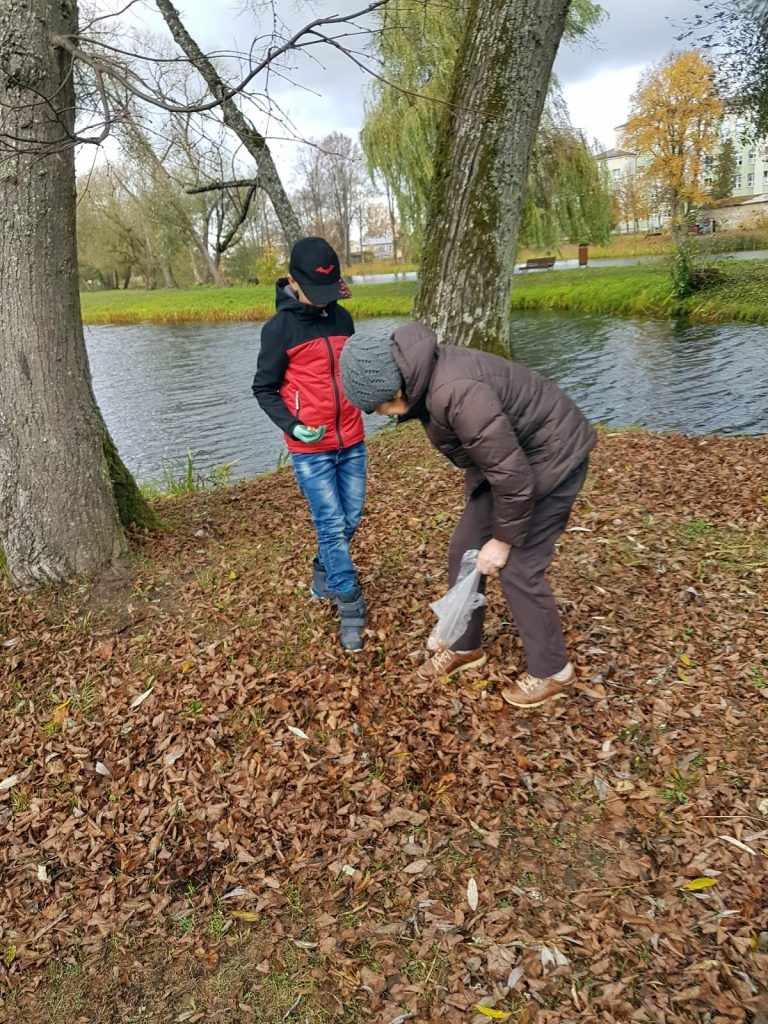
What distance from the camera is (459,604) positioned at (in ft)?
11.1

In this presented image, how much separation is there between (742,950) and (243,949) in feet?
5.61

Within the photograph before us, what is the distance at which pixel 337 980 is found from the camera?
95.2 inches

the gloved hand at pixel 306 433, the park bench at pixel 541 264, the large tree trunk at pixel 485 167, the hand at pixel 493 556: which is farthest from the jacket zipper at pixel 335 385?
the park bench at pixel 541 264

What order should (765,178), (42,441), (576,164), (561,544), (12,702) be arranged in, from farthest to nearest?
(765,178)
(576,164)
(561,544)
(42,441)
(12,702)

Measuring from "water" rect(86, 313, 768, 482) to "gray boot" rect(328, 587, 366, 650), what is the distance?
580 cm

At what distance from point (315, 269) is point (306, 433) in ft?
2.55

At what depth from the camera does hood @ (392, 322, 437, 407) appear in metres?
2.66

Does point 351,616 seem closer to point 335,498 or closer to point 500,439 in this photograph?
point 335,498

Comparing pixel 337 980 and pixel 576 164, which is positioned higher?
pixel 576 164

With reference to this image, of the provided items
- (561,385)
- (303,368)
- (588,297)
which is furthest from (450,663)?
(588,297)

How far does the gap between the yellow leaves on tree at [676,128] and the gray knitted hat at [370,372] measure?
127 feet

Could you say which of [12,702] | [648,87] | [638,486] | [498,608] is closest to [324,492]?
[498,608]

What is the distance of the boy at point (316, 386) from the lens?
11.0 ft

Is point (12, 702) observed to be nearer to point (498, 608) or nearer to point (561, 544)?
point (498, 608)
